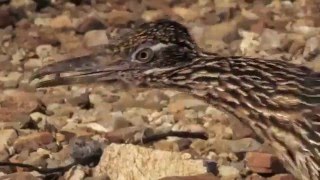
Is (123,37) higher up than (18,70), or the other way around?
(123,37)

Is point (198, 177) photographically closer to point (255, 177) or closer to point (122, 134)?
point (255, 177)

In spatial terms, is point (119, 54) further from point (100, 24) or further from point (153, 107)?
point (100, 24)

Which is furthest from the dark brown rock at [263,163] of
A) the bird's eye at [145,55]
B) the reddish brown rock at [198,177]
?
the bird's eye at [145,55]

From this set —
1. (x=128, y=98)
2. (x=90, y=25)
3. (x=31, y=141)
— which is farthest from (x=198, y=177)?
(x=90, y=25)

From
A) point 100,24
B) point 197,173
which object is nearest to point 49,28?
point 100,24

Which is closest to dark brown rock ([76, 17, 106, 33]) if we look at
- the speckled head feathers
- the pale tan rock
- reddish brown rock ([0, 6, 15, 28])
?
reddish brown rock ([0, 6, 15, 28])

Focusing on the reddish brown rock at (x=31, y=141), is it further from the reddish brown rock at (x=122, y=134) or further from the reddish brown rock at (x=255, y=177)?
the reddish brown rock at (x=255, y=177)
